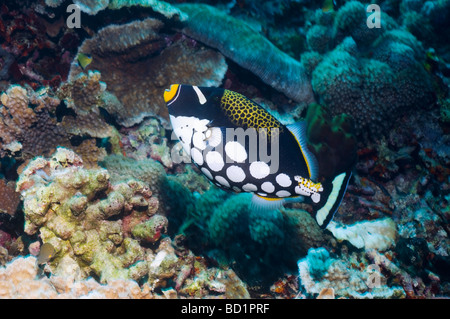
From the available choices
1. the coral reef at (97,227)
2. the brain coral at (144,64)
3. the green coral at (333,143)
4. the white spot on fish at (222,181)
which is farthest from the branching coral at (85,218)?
the green coral at (333,143)

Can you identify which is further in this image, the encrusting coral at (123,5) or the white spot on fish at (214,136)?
the encrusting coral at (123,5)

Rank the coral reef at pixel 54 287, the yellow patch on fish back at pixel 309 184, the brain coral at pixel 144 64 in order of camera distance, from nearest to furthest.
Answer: the coral reef at pixel 54 287, the yellow patch on fish back at pixel 309 184, the brain coral at pixel 144 64

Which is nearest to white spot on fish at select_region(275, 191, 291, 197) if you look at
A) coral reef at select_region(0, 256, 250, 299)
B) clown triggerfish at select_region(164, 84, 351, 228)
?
clown triggerfish at select_region(164, 84, 351, 228)

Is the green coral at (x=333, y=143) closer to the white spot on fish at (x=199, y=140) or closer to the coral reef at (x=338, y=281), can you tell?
the coral reef at (x=338, y=281)

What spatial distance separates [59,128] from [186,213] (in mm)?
1911

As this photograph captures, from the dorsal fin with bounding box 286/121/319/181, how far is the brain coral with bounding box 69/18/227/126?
2.74m

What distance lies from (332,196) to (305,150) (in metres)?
0.40

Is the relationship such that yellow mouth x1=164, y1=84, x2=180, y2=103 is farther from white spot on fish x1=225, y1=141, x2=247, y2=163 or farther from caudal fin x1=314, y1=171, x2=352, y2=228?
caudal fin x1=314, y1=171, x2=352, y2=228

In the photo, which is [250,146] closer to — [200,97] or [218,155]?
[218,155]

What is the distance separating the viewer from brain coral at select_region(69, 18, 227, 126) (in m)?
4.55

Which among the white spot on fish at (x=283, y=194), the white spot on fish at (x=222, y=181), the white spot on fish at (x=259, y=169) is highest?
the white spot on fish at (x=259, y=169)

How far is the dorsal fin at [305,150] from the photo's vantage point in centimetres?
213

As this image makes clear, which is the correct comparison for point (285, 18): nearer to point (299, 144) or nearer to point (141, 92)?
point (141, 92)
